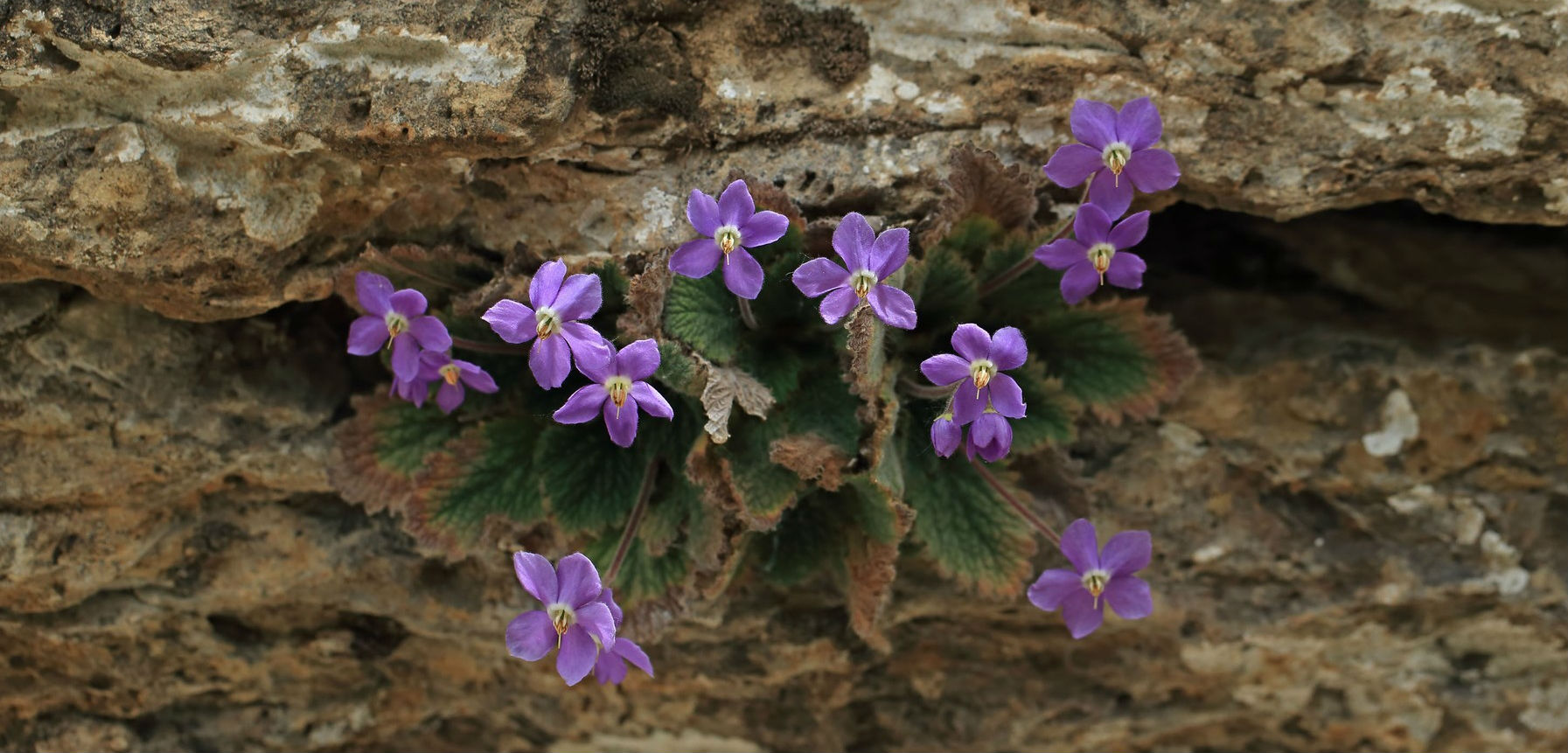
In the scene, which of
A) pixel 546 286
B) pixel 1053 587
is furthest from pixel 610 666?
pixel 1053 587

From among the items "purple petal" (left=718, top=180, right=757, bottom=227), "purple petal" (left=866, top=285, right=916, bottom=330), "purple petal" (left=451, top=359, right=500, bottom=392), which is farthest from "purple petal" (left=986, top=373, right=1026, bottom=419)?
"purple petal" (left=451, top=359, right=500, bottom=392)

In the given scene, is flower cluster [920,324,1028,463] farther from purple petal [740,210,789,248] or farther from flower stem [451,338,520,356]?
flower stem [451,338,520,356]

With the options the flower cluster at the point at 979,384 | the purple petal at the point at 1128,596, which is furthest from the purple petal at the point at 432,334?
the purple petal at the point at 1128,596

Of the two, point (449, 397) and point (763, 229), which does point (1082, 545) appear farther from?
point (449, 397)

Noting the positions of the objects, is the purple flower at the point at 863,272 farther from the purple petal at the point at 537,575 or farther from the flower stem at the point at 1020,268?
the purple petal at the point at 537,575

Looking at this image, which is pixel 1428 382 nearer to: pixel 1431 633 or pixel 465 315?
pixel 1431 633
